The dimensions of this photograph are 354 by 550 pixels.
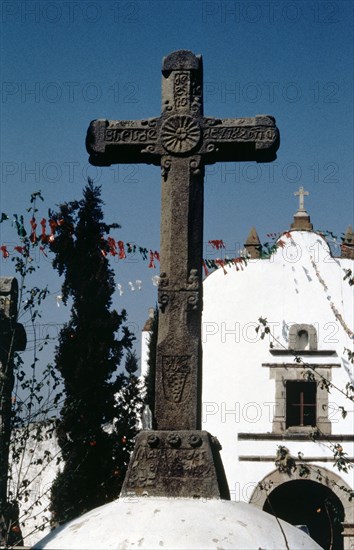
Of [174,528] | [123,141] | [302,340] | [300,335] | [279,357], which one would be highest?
[123,141]

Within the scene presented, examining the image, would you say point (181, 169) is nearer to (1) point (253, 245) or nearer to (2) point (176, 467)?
(2) point (176, 467)

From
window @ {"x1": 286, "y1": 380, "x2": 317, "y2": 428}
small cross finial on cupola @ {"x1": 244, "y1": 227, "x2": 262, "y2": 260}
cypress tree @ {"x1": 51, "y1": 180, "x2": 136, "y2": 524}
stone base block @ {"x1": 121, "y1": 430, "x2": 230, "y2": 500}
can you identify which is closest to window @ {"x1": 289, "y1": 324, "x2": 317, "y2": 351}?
window @ {"x1": 286, "y1": 380, "x2": 317, "y2": 428}

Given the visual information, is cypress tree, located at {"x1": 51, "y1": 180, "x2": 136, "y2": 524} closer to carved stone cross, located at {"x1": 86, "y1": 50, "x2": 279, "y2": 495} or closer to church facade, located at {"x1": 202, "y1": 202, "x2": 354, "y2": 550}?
church facade, located at {"x1": 202, "y1": 202, "x2": 354, "y2": 550}

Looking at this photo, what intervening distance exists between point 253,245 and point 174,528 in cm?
1750

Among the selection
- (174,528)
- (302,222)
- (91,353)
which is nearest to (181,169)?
(174,528)

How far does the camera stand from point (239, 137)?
536 centimetres

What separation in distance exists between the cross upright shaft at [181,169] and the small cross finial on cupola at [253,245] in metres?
15.8

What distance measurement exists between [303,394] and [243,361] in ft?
5.01

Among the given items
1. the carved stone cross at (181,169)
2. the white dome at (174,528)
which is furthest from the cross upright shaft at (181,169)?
the white dome at (174,528)

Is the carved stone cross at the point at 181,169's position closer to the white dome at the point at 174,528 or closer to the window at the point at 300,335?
the white dome at the point at 174,528

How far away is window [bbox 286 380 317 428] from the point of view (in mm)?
20984

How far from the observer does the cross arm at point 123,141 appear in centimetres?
537

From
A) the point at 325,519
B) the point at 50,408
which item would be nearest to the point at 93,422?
the point at 50,408

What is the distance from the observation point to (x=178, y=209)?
5.22m
